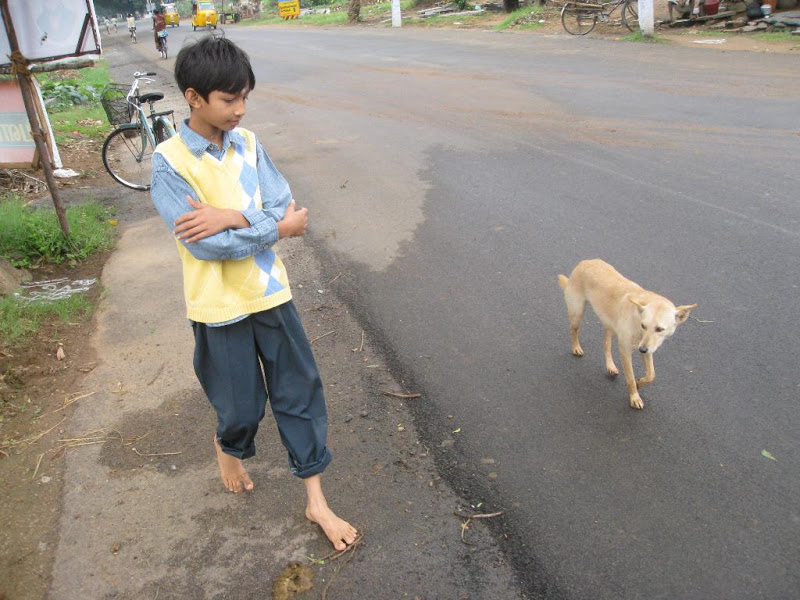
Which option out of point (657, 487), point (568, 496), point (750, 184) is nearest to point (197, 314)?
point (568, 496)

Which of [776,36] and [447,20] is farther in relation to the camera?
[447,20]

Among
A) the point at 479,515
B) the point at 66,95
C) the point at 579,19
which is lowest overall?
the point at 479,515

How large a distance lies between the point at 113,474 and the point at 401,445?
1.43 m

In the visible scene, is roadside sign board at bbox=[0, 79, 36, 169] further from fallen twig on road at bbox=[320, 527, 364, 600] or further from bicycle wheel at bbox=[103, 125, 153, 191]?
fallen twig on road at bbox=[320, 527, 364, 600]

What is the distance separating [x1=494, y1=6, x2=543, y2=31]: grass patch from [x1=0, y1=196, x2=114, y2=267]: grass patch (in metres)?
17.0

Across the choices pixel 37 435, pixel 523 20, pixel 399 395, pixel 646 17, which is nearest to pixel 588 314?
pixel 399 395

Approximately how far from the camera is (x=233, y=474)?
3.01m

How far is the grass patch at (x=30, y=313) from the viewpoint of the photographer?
443cm

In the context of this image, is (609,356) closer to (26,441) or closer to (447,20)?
(26,441)

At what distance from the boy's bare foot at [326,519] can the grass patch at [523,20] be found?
1963 cm

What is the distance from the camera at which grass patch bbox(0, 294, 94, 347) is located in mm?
4434

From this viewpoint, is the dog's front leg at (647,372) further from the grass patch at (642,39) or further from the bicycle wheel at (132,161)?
the grass patch at (642,39)

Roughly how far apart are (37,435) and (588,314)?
3.53 m

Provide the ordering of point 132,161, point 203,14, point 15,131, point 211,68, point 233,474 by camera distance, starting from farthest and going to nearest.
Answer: point 203,14, point 132,161, point 15,131, point 233,474, point 211,68
